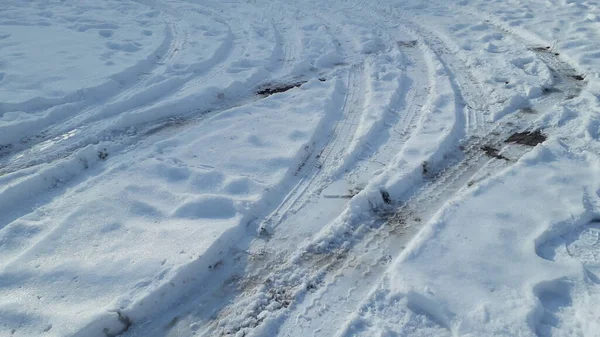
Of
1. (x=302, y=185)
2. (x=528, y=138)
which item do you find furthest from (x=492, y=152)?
(x=302, y=185)

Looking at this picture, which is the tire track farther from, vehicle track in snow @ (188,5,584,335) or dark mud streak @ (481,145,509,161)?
dark mud streak @ (481,145,509,161)

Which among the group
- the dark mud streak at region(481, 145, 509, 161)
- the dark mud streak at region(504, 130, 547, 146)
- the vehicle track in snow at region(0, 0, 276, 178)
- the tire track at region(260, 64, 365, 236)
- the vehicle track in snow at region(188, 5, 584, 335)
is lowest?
the dark mud streak at region(504, 130, 547, 146)

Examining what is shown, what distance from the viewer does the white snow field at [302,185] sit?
2.83 meters

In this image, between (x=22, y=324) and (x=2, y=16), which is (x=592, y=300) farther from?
(x=2, y=16)

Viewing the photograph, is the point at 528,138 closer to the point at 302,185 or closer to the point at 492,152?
the point at 492,152

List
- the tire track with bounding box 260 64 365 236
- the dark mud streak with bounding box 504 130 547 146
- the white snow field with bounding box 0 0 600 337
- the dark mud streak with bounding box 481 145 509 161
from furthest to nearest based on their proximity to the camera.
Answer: the dark mud streak with bounding box 504 130 547 146 < the dark mud streak with bounding box 481 145 509 161 < the tire track with bounding box 260 64 365 236 < the white snow field with bounding box 0 0 600 337

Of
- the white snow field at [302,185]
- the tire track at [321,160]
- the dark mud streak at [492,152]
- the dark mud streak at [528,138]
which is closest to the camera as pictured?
the white snow field at [302,185]

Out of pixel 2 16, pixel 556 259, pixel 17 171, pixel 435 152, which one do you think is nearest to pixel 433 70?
pixel 435 152

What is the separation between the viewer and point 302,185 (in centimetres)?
394

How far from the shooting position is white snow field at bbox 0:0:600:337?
283cm

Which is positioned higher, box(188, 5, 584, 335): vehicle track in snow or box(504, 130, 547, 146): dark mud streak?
box(188, 5, 584, 335): vehicle track in snow

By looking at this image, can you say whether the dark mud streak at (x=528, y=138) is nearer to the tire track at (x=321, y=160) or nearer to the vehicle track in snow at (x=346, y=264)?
the vehicle track in snow at (x=346, y=264)

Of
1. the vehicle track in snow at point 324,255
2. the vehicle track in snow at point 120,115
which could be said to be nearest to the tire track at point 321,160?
the vehicle track in snow at point 324,255

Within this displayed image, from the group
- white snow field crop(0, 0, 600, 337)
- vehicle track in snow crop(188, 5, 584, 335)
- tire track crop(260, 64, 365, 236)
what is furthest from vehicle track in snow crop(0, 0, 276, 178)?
vehicle track in snow crop(188, 5, 584, 335)
